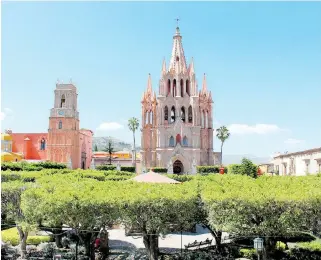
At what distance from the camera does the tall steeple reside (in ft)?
262

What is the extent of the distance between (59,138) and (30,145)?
9125 mm

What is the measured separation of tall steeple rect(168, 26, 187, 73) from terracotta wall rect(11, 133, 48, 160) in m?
31.1

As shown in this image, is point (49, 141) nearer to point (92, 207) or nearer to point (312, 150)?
point (312, 150)

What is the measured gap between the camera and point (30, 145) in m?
82.1

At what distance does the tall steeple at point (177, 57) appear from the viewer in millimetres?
79938

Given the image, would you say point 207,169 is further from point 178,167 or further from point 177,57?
point 177,57

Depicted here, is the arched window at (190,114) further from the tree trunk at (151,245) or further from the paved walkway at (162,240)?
the tree trunk at (151,245)

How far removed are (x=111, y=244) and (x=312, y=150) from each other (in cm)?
3195

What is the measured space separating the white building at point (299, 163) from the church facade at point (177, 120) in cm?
1576

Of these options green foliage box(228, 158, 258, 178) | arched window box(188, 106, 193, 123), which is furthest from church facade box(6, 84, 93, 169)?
green foliage box(228, 158, 258, 178)

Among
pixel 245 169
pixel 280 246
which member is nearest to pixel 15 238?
pixel 280 246

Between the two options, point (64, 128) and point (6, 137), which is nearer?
point (64, 128)

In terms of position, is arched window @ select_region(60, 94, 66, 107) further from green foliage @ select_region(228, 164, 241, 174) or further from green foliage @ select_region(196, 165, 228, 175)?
green foliage @ select_region(228, 164, 241, 174)

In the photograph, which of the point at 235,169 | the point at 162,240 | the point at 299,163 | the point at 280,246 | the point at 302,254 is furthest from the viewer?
the point at 235,169
